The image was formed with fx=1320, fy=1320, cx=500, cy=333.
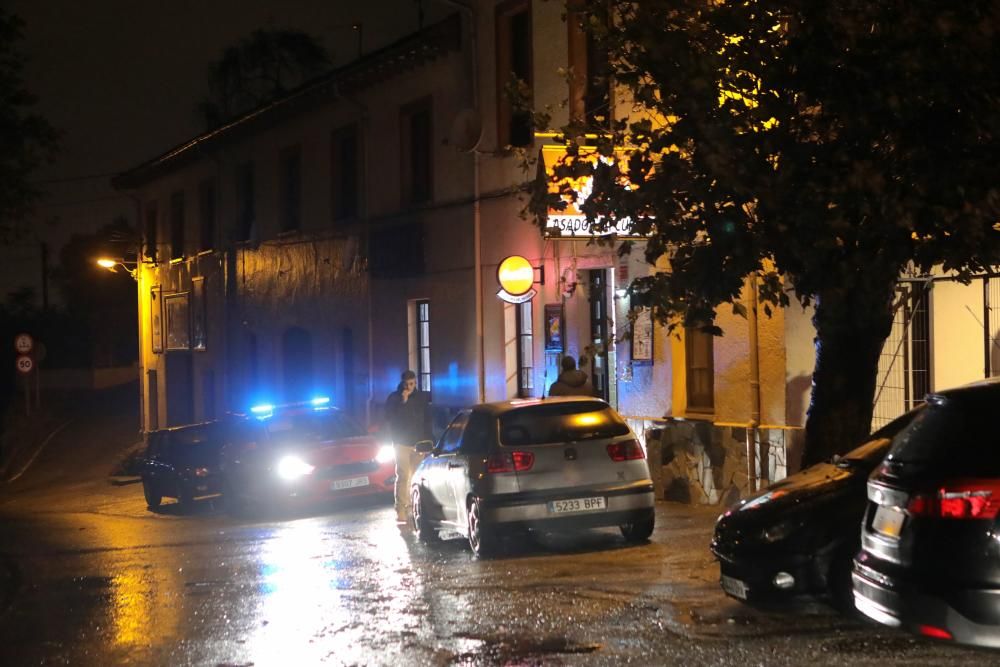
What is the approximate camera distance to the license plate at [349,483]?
1769 centimetres

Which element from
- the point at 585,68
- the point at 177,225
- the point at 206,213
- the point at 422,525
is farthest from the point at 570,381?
the point at 177,225

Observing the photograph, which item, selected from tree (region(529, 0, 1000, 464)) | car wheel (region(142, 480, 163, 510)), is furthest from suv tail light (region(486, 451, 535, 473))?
car wheel (region(142, 480, 163, 510))

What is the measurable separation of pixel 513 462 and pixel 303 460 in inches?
238

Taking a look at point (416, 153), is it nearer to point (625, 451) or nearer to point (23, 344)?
point (625, 451)

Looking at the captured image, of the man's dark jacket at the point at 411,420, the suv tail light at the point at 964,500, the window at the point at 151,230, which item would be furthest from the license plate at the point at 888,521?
the window at the point at 151,230

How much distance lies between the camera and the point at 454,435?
13.7 m

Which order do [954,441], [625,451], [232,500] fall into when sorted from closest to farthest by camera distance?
[954,441], [625,451], [232,500]

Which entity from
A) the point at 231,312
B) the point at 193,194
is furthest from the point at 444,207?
the point at 193,194

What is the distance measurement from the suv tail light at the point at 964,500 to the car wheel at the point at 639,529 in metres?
6.33

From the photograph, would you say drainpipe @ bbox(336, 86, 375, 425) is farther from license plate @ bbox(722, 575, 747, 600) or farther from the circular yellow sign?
license plate @ bbox(722, 575, 747, 600)

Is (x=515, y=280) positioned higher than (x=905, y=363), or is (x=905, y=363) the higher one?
A: (x=515, y=280)

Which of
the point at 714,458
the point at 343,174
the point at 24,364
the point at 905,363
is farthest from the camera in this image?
the point at 24,364

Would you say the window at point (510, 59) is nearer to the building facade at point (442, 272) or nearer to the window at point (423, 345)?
the building facade at point (442, 272)

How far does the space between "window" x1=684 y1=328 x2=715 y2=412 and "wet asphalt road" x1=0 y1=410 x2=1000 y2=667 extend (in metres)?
1.62
